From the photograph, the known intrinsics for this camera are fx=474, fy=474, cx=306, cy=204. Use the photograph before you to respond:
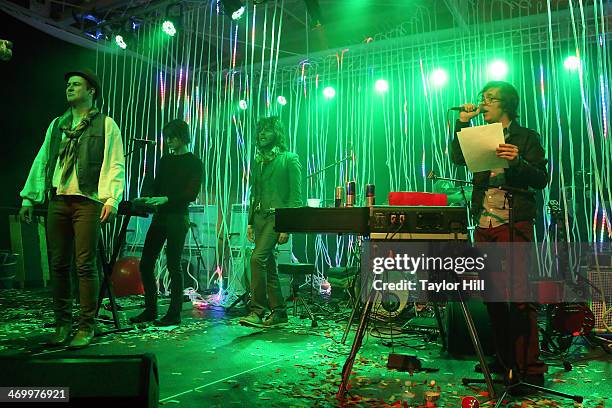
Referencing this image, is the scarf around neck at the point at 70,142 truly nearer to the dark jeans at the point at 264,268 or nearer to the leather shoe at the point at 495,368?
the dark jeans at the point at 264,268

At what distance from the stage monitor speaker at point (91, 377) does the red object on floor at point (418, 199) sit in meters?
1.55

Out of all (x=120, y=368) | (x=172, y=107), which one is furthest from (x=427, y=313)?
(x=172, y=107)

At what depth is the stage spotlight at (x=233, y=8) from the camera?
5.70 metres

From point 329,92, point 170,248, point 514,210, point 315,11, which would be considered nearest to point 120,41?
point 315,11

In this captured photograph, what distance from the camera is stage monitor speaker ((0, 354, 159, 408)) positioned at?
3.84 ft

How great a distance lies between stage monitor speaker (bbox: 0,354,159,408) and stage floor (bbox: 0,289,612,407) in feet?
3.18

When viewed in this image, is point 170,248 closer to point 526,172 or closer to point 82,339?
point 82,339

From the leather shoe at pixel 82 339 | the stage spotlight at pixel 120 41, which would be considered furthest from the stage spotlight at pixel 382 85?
the leather shoe at pixel 82 339

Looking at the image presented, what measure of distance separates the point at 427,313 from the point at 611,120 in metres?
2.73

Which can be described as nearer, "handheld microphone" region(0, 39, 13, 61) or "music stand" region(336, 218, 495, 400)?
"music stand" region(336, 218, 495, 400)

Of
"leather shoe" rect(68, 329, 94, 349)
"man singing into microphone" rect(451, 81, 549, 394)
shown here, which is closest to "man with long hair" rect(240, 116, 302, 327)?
"leather shoe" rect(68, 329, 94, 349)

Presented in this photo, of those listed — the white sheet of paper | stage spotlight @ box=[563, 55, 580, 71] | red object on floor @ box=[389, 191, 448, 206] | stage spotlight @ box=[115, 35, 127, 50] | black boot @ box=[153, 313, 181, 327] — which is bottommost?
black boot @ box=[153, 313, 181, 327]

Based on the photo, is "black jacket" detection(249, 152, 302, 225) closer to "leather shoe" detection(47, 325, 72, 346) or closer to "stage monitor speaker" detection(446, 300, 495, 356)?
"stage monitor speaker" detection(446, 300, 495, 356)

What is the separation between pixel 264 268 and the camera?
4066 mm
